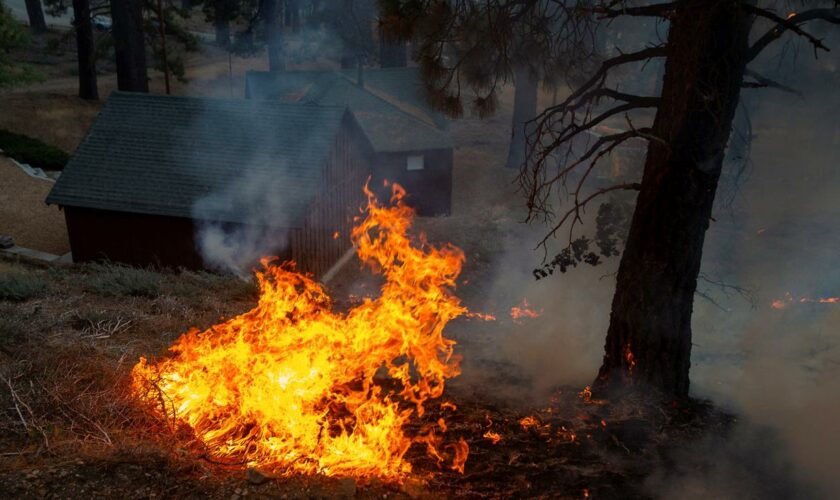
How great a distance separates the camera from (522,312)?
15781 mm

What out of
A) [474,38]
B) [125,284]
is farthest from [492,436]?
[125,284]

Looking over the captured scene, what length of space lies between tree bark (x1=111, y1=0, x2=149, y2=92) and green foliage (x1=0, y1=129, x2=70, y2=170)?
4268 mm

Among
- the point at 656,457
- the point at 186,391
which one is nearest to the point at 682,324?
the point at 656,457

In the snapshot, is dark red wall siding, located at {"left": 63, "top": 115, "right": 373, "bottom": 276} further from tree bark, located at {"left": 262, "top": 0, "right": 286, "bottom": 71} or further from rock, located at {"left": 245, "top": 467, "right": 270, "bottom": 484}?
tree bark, located at {"left": 262, "top": 0, "right": 286, "bottom": 71}

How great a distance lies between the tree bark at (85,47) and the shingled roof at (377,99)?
871 cm

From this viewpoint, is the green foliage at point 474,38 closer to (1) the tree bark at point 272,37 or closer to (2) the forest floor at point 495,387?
(2) the forest floor at point 495,387

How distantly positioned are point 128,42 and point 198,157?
1318cm

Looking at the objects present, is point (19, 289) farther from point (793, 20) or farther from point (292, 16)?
point (292, 16)

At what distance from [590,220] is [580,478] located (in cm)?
1582

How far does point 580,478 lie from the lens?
676 cm

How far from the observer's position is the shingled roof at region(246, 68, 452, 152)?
2245cm

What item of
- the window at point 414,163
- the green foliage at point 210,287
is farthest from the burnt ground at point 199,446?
the window at point 414,163

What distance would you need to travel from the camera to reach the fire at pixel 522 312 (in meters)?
15.4

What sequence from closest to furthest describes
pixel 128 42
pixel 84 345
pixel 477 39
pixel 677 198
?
pixel 677 198
pixel 84 345
pixel 477 39
pixel 128 42
